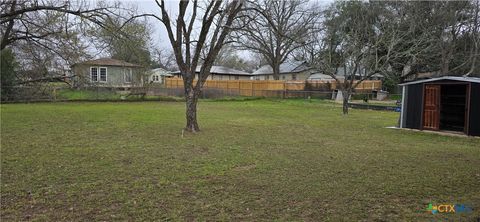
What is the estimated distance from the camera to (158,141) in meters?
8.80

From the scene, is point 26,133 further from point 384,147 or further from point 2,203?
point 384,147

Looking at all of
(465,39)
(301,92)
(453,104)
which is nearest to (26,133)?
(453,104)

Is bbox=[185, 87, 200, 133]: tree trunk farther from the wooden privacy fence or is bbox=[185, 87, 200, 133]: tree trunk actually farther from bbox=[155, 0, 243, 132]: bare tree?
the wooden privacy fence

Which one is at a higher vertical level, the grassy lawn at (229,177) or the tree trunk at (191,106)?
the tree trunk at (191,106)

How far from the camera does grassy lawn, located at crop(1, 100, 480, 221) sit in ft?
12.8

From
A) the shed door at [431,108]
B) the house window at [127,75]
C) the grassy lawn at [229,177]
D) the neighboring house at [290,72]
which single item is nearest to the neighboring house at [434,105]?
the shed door at [431,108]

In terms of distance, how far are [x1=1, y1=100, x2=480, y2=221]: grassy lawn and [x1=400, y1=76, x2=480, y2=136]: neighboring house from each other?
256 centimetres

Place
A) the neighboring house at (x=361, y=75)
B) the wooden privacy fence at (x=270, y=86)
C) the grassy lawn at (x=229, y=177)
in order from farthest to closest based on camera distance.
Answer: the wooden privacy fence at (x=270, y=86) → the neighboring house at (x=361, y=75) → the grassy lawn at (x=229, y=177)

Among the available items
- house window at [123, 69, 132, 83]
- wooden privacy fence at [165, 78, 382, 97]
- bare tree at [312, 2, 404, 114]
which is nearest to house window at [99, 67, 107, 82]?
house window at [123, 69, 132, 83]

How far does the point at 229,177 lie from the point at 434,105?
967cm

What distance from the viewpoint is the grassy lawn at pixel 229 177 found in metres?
3.91

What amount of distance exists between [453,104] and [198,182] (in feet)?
36.3

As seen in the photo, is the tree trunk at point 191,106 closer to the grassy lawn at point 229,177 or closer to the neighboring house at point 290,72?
the grassy lawn at point 229,177

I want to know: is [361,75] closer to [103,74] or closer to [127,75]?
[127,75]
